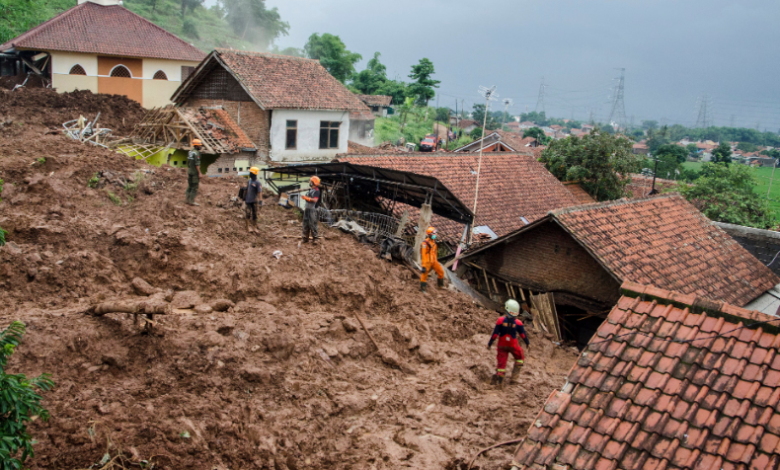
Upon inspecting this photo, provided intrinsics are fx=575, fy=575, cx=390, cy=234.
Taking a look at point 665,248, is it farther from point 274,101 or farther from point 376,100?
point 376,100

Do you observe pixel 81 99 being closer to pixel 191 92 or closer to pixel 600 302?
pixel 191 92

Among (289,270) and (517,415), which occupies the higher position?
(289,270)

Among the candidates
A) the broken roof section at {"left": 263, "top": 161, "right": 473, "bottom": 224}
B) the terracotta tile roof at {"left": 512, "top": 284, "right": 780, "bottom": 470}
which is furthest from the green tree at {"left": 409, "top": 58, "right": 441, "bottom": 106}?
the terracotta tile roof at {"left": 512, "top": 284, "right": 780, "bottom": 470}

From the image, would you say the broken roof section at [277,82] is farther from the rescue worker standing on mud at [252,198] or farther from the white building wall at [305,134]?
the rescue worker standing on mud at [252,198]

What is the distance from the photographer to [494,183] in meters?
21.7

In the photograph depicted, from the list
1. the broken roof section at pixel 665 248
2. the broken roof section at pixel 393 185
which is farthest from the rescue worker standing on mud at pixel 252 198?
the broken roof section at pixel 665 248

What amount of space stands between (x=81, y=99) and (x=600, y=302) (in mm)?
22573

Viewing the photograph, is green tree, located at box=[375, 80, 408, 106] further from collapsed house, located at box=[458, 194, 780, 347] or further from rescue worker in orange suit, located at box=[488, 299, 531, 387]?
rescue worker in orange suit, located at box=[488, 299, 531, 387]

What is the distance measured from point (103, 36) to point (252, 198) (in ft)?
68.6

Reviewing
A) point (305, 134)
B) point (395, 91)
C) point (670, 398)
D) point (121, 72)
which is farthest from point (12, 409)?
point (395, 91)

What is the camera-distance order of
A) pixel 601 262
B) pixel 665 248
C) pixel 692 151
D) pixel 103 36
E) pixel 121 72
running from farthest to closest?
1. pixel 692 151
2. pixel 121 72
3. pixel 103 36
4. pixel 665 248
5. pixel 601 262

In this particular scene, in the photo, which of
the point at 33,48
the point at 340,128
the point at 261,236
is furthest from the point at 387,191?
the point at 33,48

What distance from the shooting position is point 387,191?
16.5m

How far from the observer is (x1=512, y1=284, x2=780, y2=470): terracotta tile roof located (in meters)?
4.88
